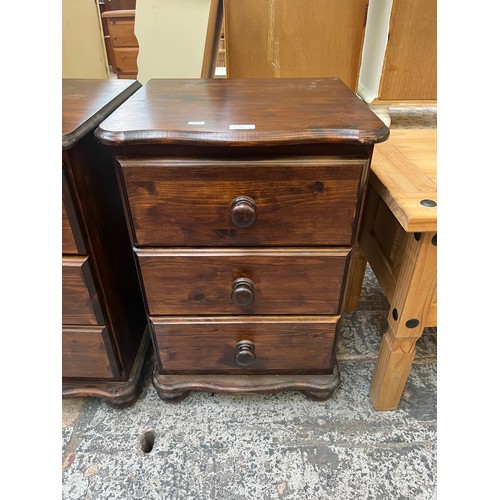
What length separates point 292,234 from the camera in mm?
667

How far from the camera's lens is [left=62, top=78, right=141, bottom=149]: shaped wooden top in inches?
24.1

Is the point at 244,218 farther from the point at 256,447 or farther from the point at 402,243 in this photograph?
the point at 256,447

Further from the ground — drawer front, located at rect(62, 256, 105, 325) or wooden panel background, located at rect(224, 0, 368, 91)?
wooden panel background, located at rect(224, 0, 368, 91)

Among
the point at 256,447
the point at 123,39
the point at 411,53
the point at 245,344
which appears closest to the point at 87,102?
the point at 245,344

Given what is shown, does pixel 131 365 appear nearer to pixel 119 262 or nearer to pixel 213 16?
pixel 119 262

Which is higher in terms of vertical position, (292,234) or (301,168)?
(301,168)

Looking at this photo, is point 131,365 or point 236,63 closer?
point 131,365

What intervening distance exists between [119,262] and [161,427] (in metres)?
0.41

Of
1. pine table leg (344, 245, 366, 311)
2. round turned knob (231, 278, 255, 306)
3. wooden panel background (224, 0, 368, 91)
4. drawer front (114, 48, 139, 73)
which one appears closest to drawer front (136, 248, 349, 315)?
round turned knob (231, 278, 255, 306)

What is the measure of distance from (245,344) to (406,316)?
345 millimetres

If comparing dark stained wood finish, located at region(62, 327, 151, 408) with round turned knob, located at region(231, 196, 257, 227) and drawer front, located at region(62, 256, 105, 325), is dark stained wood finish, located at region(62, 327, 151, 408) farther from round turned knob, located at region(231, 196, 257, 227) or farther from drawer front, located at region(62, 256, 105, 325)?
round turned knob, located at region(231, 196, 257, 227)

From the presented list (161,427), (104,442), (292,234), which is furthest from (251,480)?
(292,234)

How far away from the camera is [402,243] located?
801 millimetres

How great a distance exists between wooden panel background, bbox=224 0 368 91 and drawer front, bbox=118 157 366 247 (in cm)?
98
